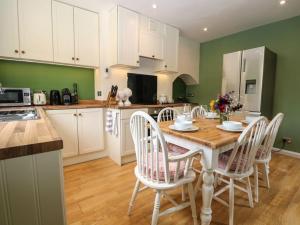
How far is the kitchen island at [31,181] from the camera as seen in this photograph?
664 mm

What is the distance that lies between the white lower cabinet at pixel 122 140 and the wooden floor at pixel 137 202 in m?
0.28

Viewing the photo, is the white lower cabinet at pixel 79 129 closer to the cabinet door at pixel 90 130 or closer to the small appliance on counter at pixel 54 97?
the cabinet door at pixel 90 130

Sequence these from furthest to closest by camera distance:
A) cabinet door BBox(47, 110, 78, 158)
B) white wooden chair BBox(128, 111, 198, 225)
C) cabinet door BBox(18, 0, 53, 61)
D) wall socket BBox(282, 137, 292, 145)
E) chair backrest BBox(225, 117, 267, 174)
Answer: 1. wall socket BBox(282, 137, 292, 145)
2. cabinet door BBox(47, 110, 78, 158)
3. cabinet door BBox(18, 0, 53, 61)
4. chair backrest BBox(225, 117, 267, 174)
5. white wooden chair BBox(128, 111, 198, 225)

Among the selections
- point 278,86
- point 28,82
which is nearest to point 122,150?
point 28,82

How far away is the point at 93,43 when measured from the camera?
282 centimetres

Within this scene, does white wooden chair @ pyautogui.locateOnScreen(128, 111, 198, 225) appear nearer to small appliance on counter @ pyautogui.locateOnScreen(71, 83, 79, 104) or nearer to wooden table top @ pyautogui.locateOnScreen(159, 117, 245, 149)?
wooden table top @ pyautogui.locateOnScreen(159, 117, 245, 149)

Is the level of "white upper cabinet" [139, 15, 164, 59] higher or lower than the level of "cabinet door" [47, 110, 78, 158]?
higher

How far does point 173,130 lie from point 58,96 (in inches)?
78.9

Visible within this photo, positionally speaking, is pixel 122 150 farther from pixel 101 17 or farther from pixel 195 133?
pixel 101 17

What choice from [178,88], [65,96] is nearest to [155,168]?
[65,96]

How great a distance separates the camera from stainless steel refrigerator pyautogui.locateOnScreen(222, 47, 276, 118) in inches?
112

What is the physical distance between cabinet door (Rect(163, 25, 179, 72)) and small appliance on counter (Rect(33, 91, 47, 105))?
2213 millimetres

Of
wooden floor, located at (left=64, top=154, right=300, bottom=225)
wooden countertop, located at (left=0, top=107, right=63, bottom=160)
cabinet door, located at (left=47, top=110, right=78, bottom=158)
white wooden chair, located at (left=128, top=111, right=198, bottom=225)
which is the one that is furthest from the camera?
cabinet door, located at (left=47, top=110, right=78, bottom=158)

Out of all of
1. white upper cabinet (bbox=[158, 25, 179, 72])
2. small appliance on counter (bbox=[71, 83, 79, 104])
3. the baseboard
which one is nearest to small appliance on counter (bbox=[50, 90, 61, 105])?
small appliance on counter (bbox=[71, 83, 79, 104])
